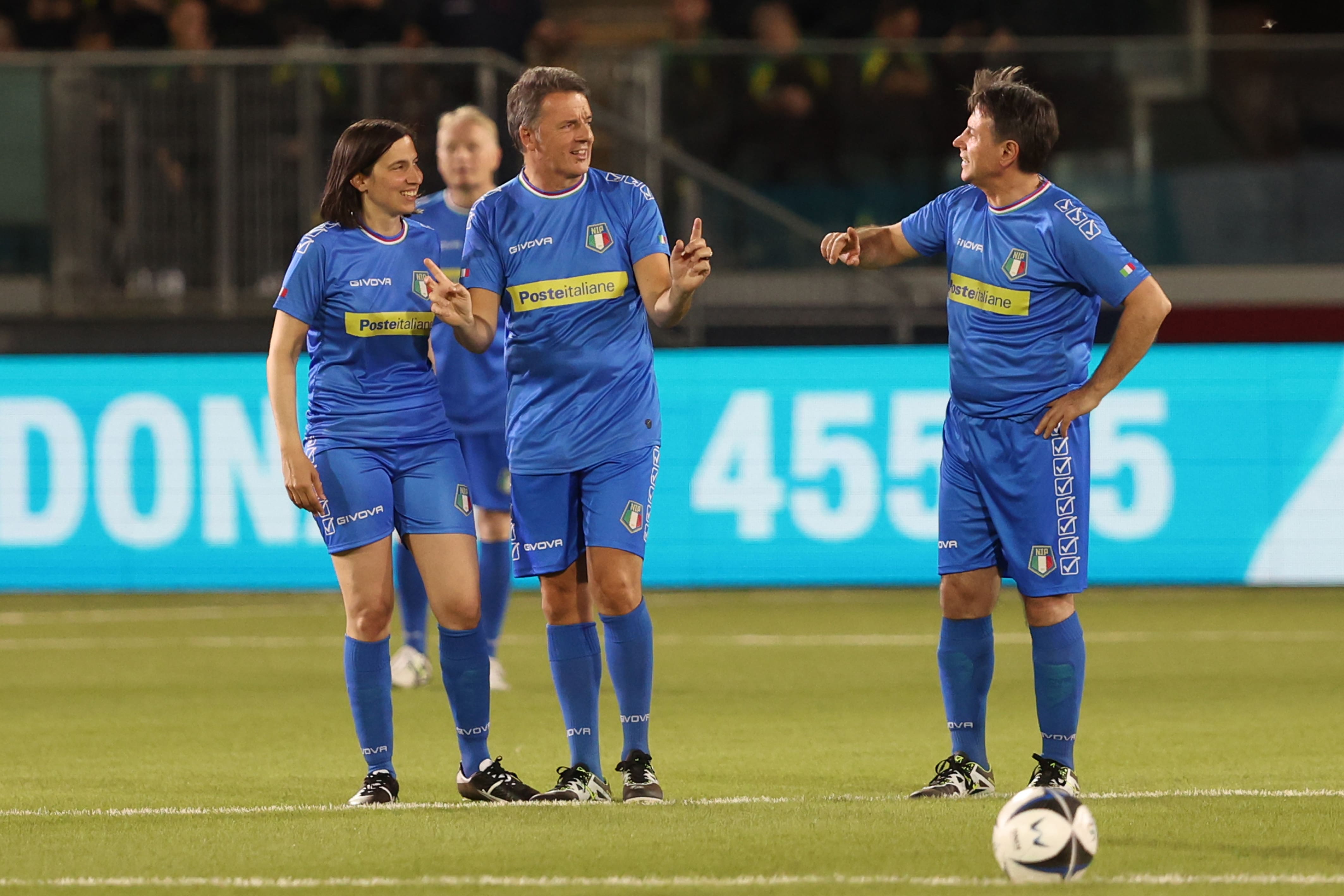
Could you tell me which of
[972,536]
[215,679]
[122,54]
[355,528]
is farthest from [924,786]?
[122,54]

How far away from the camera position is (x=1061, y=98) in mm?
12930

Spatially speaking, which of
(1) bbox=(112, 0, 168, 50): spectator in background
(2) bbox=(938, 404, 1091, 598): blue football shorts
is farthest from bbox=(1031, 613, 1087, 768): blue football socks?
(1) bbox=(112, 0, 168, 50): spectator in background

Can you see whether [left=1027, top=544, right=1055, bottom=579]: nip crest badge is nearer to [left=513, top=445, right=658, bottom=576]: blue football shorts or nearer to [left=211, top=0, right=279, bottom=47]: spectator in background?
[left=513, top=445, right=658, bottom=576]: blue football shorts

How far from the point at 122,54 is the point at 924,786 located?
8.76 metres

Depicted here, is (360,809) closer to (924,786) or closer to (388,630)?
(388,630)

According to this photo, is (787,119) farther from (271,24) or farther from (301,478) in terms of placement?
(301,478)

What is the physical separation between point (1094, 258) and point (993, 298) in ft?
1.03

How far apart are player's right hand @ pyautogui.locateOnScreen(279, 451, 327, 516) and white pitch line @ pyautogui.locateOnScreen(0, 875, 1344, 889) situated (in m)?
1.21

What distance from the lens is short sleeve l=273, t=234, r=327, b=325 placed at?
5.49 meters

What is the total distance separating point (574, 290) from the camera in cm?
550

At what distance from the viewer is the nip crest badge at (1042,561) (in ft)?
17.8

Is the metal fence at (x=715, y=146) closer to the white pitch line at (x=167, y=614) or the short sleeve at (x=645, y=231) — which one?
the white pitch line at (x=167, y=614)

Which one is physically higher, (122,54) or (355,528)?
(122,54)

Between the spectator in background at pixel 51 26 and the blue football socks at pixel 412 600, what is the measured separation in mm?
7748
